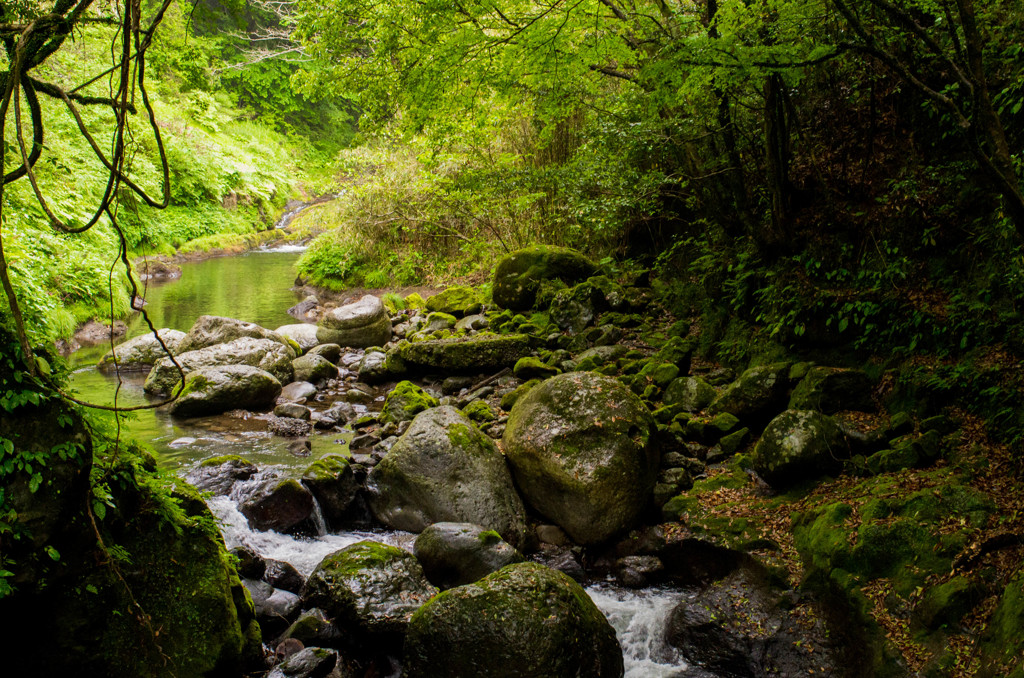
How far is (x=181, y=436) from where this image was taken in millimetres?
7852

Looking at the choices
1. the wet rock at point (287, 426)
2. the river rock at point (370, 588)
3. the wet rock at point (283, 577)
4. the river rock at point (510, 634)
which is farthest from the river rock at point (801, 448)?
the wet rock at point (287, 426)

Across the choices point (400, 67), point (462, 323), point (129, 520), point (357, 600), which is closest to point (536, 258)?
point (462, 323)

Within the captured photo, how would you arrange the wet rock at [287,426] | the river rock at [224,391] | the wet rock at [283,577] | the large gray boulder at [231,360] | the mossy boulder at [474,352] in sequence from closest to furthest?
1. the wet rock at [283,577]
2. the wet rock at [287,426]
3. the river rock at [224,391]
4. the mossy boulder at [474,352]
5. the large gray boulder at [231,360]

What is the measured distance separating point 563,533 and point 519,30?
4479mm

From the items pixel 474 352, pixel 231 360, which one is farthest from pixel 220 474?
pixel 231 360

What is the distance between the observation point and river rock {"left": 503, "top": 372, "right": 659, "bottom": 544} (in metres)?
5.25

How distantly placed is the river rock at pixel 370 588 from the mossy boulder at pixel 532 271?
7111 millimetres

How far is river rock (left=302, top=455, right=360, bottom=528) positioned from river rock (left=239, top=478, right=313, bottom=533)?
16 centimetres

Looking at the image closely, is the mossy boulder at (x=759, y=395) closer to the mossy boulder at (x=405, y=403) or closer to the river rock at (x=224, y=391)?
the mossy boulder at (x=405, y=403)

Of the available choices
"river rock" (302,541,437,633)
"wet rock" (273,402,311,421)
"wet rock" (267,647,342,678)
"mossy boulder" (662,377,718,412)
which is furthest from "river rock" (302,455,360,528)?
"mossy boulder" (662,377,718,412)

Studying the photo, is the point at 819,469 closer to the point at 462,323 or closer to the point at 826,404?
the point at 826,404

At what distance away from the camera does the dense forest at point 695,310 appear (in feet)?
9.77

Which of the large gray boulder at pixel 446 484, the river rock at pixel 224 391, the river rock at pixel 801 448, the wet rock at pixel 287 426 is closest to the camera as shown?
the river rock at pixel 801 448

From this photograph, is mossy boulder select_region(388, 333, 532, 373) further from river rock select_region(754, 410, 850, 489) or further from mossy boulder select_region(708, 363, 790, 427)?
river rock select_region(754, 410, 850, 489)
